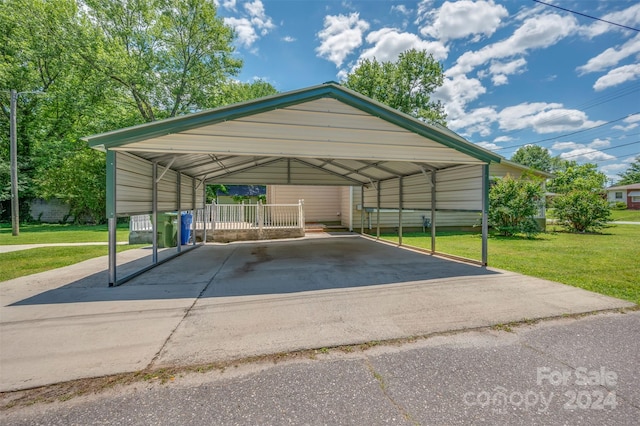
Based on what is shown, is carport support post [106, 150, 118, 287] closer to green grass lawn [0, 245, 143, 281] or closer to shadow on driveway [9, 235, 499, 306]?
shadow on driveway [9, 235, 499, 306]

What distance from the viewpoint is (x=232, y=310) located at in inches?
136

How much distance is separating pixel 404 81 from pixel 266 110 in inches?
930

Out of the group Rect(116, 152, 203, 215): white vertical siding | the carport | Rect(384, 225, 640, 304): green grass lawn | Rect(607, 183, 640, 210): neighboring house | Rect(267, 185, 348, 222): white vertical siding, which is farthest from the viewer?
Rect(607, 183, 640, 210): neighboring house

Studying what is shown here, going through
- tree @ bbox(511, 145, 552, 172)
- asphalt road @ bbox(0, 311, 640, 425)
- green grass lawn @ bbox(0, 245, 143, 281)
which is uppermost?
tree @ bbox(511, 145, 552, 172)

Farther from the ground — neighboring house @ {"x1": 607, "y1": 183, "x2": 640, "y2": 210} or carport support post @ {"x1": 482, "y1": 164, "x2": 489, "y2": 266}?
neighboring house @ {"x1": 607, "y1": 183, "x2": 640, "y2": 210}

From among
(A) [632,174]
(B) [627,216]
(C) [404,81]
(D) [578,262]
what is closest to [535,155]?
(A) [632,174]

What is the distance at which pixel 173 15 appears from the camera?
16.8m

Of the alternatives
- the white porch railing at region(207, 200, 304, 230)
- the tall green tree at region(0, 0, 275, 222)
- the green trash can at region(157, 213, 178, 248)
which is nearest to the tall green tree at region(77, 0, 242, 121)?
the tall green tree at region(0, 0, 275, 222)

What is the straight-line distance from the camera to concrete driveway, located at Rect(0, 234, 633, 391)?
7.99 ft

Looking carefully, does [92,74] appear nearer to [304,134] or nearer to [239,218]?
[239,218]

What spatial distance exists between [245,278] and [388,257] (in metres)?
3.77

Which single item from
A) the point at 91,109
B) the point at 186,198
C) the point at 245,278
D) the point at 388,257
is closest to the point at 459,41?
the point at 388,257

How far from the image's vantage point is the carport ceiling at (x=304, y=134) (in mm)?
4352

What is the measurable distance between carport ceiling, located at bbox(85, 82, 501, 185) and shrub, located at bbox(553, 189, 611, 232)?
1026cm
